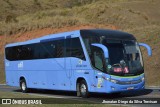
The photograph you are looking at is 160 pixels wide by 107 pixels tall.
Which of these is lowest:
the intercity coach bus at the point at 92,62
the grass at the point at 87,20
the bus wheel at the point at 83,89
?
the bus wheel at the point at 83,89

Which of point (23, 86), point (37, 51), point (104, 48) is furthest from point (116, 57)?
point (23, 86)

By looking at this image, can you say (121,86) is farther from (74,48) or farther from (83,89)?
(74,48)

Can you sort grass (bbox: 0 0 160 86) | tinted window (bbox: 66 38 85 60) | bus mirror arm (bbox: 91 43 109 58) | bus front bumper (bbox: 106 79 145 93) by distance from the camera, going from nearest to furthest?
1. bus mirror arm (bbox: 91 43 109 58)
2. bus front bumper (bbox: 106 79 145 93)
3. tinted window (bbox: 66 38 85 60)
4. grass (bbox: 0 0 160 86)

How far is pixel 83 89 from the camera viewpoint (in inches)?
861

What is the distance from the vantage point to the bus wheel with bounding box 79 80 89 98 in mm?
21562

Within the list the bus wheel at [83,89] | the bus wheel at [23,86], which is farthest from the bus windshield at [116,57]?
the bus wheel at [23,86]

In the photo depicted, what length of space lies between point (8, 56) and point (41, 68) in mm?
5423

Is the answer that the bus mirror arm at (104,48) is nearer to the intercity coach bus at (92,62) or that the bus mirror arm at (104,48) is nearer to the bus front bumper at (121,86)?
the intercity coach bus at (92,62)

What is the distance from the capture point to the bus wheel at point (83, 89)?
21.6 meters

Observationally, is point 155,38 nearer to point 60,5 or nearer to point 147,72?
point 147,72

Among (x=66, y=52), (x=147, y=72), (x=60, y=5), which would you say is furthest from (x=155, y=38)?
(x=60, y=5)

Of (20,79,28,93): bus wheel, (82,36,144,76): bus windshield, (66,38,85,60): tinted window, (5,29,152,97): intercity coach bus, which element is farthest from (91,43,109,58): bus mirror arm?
(20,79,28,93): bus wheel

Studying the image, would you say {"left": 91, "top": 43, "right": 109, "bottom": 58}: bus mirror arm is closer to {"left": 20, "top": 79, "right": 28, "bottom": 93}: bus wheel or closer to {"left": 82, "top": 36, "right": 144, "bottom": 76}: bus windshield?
{"left": 82, "top": 36, "right": 144, "bottom": 76}: bus windshield

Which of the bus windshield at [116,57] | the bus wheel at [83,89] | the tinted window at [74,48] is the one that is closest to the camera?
the bus windshield at [116,57]
